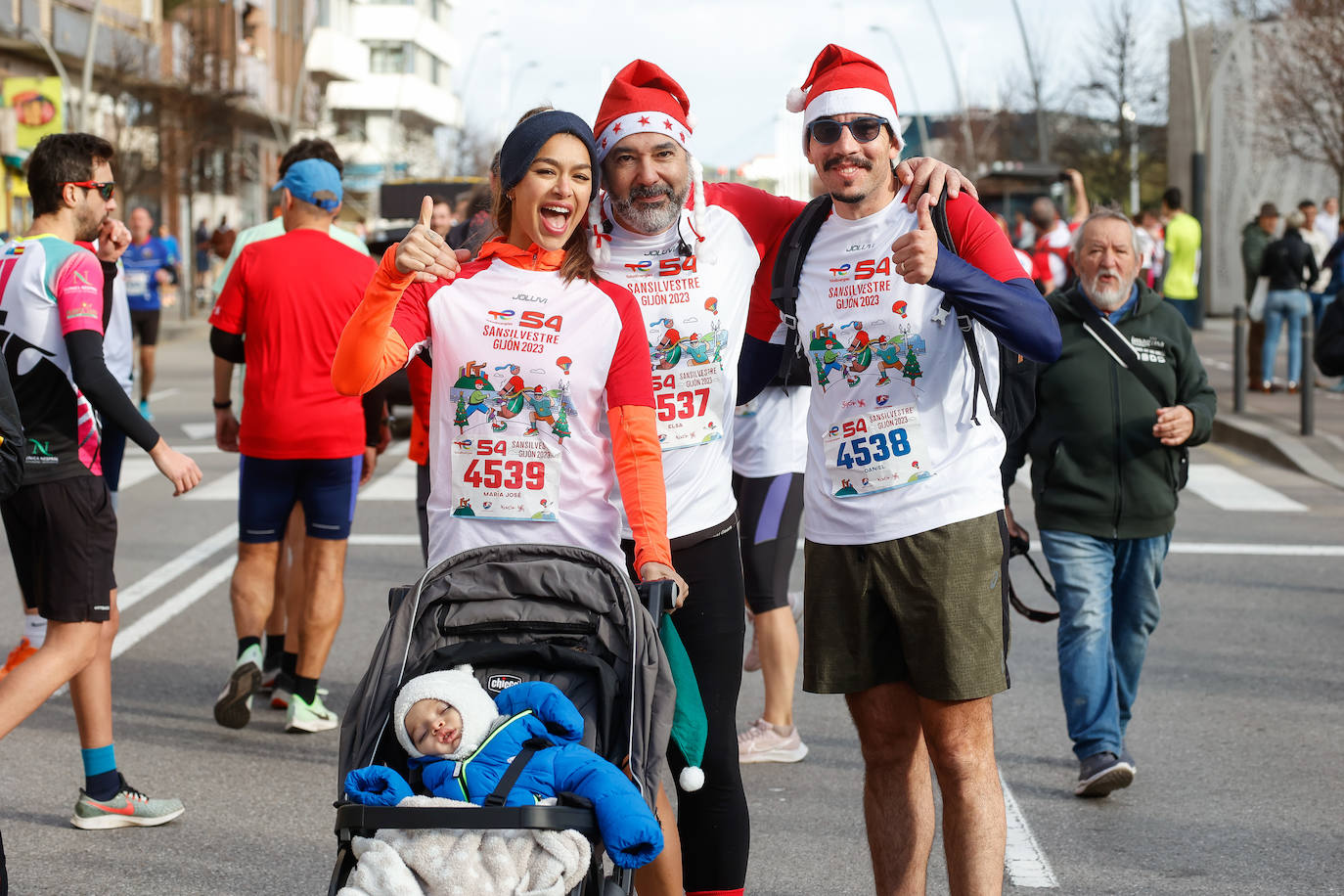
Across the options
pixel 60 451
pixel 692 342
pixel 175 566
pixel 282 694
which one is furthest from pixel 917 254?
pixel 175 566

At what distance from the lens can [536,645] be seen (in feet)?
11.5

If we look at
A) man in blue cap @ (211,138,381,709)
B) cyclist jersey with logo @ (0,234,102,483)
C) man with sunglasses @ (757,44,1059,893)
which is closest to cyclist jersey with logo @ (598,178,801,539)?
man with sunglasses @ (757,44,1059,893)

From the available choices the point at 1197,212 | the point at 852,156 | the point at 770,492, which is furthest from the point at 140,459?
the point at 1197,212

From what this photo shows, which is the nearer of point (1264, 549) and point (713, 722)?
point (713, 722)

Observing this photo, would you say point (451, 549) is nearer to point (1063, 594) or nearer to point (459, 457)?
point (459, 457)

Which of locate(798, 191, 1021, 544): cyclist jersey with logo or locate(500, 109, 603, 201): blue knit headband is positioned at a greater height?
locate(500, 109, 603, 201): blue knit headband

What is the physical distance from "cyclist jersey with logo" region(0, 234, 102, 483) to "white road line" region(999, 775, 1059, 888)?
3.06 m

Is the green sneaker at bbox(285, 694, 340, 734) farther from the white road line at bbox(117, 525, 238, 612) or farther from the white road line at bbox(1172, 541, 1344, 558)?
the white road line at bbox(1172, 541, 1344, 558)

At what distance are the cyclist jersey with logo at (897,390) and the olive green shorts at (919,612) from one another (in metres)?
0.06

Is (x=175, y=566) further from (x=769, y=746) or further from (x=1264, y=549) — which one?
(x=1264, y=549)

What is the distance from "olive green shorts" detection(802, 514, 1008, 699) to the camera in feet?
13.1

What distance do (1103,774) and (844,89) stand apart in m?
2.75

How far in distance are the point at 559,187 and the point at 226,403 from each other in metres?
3.46

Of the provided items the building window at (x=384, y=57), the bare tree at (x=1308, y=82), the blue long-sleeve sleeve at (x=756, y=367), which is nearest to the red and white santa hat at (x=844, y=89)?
the blue long-sleeve sleeve at (x=756, y=367)
